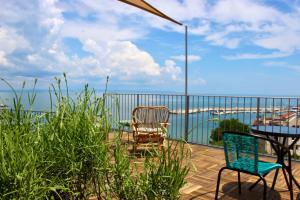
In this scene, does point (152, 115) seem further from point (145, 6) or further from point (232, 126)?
point (145, 6)

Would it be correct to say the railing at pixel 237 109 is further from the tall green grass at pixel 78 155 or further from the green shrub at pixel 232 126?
the tall green grass at pixel 78 155

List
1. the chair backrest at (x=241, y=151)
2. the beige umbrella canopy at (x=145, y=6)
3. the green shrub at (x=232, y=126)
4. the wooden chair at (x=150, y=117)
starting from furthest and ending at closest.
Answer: the green shrub at (x=232, y=126) → the wooden chair at (x=150, y=117) → the beige umbrella canopy at (x=145, y=6) → the chair backrest at (x=241, y=151)

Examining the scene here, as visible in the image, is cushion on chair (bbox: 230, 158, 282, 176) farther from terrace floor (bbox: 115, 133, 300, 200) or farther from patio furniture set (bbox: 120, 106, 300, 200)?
terrace floor (bbox: 115, 133, 300, 200)

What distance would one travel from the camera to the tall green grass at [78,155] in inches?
63.4

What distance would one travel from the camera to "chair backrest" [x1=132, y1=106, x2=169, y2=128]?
541cm

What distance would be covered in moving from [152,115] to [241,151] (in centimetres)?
290

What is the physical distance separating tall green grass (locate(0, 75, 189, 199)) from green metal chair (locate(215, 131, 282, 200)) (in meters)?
0.86

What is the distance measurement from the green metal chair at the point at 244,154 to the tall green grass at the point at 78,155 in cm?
86

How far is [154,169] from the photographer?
1912mm

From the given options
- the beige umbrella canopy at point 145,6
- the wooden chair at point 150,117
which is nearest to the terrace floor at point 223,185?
the wooden chair at point 150,117

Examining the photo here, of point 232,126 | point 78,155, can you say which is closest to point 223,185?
point 78,155

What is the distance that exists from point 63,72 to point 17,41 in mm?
2073

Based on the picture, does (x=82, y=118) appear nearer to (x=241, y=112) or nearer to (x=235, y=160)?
(x=235, y=160)

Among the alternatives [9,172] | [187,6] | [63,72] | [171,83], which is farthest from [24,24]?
[171,83]
